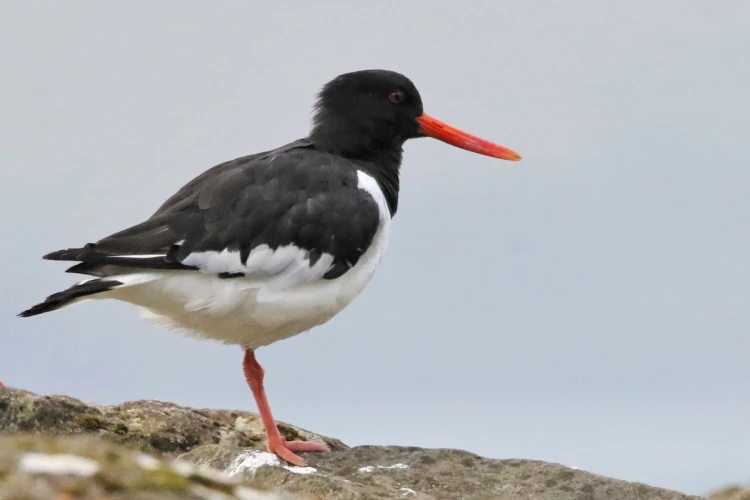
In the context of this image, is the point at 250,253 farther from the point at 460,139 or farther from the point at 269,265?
the point at 460,139

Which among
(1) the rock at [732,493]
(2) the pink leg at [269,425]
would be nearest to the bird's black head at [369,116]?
(2) the pink leg at [269,425]

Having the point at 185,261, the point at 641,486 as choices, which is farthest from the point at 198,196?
the point at 641,486

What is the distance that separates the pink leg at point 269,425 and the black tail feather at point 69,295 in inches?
60.0

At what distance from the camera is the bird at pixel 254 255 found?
294 inches

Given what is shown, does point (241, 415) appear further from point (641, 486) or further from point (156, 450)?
point (641, 486)

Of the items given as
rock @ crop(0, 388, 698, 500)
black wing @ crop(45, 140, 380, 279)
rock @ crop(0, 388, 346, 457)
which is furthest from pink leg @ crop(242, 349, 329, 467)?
black wing @ crop(45, 140, 380, 279)

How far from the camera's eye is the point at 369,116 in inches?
363

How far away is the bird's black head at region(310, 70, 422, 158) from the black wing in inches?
29.8

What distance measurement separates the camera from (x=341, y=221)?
7.92 m

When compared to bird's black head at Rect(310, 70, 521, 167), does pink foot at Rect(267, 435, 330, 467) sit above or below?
below

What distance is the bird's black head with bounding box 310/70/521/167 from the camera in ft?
29.7

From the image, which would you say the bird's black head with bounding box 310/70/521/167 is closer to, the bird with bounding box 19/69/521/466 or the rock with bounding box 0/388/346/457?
the bird with bounding box 19/69/521/466

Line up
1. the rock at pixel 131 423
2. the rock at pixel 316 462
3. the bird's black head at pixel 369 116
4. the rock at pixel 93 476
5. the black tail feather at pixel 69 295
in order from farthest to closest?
the bird's black head at pixel 369 116 → the rock at pixel 131 423 → the black tail feather at pixel 69 295 → the rock at pixel 316 462 → the rock at pixel 93 476

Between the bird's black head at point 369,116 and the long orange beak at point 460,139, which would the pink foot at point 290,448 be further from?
the long orange beak at point 460,139
